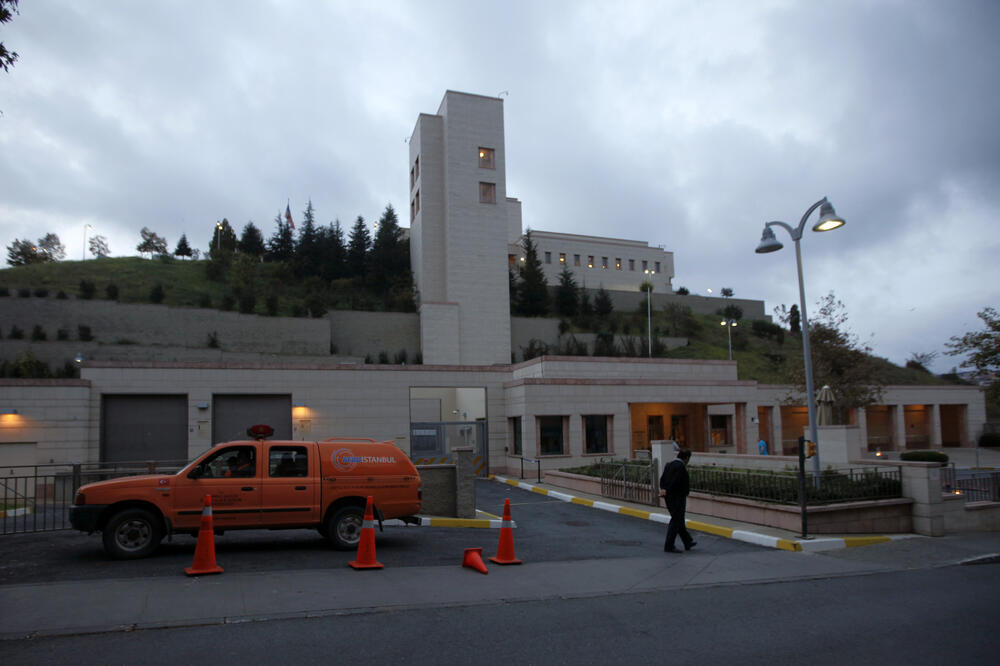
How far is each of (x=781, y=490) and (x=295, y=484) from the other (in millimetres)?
10137

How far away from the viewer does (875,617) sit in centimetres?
786

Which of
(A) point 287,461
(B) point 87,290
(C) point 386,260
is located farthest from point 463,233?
(A) point 287,461

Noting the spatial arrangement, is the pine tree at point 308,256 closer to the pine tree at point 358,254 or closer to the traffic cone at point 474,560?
the pine tree at point 358,254

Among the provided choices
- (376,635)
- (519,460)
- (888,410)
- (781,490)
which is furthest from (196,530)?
(888,410)

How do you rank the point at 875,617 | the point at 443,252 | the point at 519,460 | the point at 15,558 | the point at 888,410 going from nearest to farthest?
the point at 875,617 < the point at 15,558 < the point at 519,460 < the point at 888,410 < the point at 443,252

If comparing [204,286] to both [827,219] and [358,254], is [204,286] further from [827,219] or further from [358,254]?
[827,219]

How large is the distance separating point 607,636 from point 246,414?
80.3 feet

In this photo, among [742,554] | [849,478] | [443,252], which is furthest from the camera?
[443,252]

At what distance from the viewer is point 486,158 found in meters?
51.7

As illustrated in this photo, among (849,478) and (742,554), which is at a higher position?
(849,478)

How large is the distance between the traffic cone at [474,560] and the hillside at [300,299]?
44.1m

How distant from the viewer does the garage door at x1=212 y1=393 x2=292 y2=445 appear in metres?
28.1

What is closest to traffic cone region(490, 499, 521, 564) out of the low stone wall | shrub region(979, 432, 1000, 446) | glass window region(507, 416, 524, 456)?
the low stone wall

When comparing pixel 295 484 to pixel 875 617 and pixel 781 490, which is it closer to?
pixel 875 617
